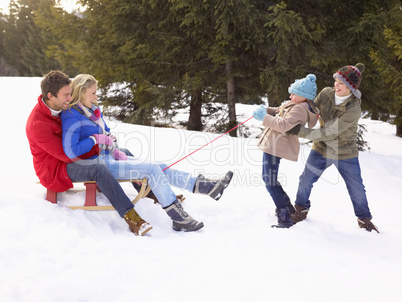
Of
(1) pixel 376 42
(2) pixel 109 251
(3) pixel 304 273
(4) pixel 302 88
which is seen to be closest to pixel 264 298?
(3) pixel 304 273

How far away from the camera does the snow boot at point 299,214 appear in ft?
12.8

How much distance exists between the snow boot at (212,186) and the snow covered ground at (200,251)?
0.33 meters

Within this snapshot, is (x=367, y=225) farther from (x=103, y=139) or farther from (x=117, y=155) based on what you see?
(x=103, y=139)

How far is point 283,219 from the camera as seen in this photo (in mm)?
3715

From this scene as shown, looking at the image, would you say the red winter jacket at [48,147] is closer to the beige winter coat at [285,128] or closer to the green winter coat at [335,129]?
the beige winter coat at [285,128]

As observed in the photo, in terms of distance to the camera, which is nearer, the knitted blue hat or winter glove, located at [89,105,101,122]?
the knitted blue hat

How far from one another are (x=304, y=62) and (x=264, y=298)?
6837 mm

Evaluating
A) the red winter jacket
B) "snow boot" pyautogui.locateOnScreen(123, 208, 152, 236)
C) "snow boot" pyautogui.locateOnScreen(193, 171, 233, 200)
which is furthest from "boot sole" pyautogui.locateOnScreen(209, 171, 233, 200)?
the red winter jacket

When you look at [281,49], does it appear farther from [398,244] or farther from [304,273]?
[304,273]

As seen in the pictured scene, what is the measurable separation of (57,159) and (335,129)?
9.58 ft

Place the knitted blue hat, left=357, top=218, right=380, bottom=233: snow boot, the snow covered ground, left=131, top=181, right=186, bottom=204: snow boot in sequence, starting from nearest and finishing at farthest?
the snow covered ground → the knitted blue hat → left=357, top=218, right=380, bottom=233: snow boot → left=131, top=181, right=186, bottom=204: snow boot

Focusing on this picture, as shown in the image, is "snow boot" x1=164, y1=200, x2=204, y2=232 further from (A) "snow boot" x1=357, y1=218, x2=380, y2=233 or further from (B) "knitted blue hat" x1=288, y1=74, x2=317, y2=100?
(A) "snow boot" x1=357, y1=218, x2=380, y2=233

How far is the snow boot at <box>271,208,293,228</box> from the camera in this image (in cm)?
367

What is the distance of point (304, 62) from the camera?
8062 millimetres
